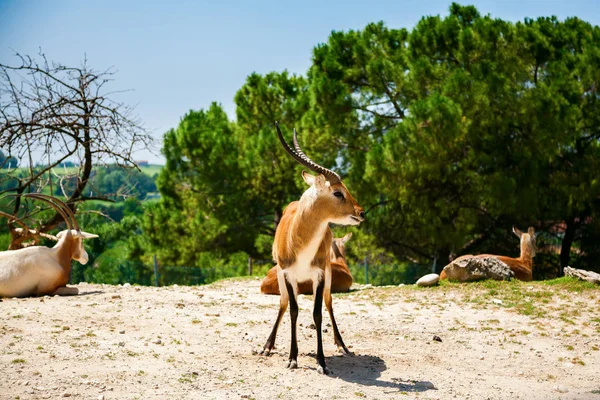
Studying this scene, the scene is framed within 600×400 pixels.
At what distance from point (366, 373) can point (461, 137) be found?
13.1 m

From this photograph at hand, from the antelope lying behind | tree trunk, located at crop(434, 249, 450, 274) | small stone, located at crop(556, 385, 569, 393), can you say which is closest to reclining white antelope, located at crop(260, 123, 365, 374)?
small stone, located at crop(556, 385, 569, 393)

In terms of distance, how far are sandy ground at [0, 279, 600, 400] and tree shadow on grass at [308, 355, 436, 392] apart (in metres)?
0.02

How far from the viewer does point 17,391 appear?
5.85 meters

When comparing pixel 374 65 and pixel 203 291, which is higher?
pixel 374 65

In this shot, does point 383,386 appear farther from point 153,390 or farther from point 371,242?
point 371,242

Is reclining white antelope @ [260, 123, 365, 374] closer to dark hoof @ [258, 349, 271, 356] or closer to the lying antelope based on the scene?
dark hoof @ [258, 349, 271, 356]

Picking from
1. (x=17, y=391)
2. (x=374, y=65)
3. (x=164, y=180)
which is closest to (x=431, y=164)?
(x=374, y=65)

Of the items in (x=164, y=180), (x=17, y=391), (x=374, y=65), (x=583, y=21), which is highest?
(x=583, y=21)

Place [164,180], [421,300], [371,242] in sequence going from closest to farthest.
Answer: [421,300] → [371,242] → [164,180]

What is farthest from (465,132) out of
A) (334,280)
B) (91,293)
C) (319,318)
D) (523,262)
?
(319,318)

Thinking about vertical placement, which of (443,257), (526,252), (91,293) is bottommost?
(91,293)

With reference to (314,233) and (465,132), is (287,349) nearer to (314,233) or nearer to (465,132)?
(314,233)

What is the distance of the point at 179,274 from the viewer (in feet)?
64.2

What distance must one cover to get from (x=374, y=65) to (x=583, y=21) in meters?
6.22
